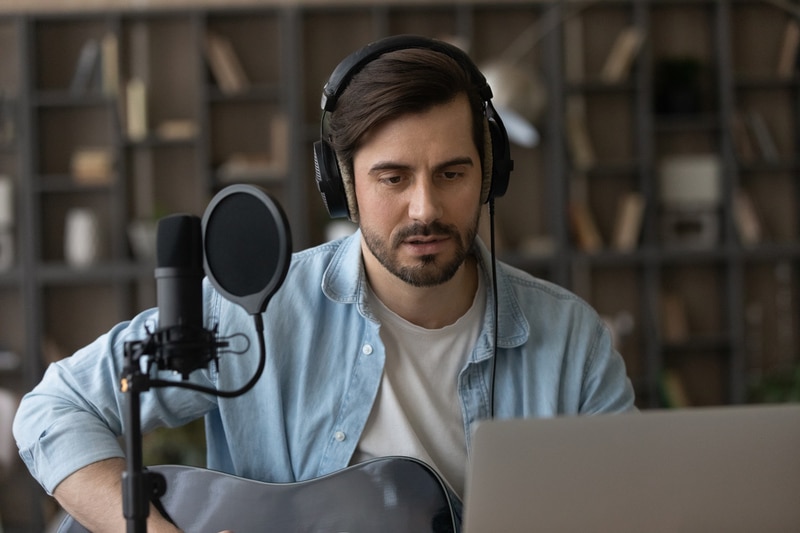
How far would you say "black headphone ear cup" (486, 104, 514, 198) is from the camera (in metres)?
1.54

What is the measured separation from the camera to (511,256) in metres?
4.59

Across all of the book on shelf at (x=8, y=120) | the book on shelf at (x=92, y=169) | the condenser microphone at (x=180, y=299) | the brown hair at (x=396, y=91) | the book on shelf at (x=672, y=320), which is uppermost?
the book on shelf at (x=8, y=120)

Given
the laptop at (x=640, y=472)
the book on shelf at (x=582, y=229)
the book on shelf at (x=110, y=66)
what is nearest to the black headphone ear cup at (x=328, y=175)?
the laptop at (x=640, y=472)

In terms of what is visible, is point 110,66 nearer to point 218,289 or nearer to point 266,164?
point 266,164

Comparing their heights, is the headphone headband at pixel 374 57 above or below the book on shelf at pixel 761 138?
below

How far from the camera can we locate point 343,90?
149 cm

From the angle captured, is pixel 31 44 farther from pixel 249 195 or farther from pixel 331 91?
pixel 249 195

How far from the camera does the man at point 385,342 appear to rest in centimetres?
146

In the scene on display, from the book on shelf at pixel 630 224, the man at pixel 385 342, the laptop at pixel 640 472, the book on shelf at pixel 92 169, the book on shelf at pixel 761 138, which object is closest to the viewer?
the laptop at pixel 640 472

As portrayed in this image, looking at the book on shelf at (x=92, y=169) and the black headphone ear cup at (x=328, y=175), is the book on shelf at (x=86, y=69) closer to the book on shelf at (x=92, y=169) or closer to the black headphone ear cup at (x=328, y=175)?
the book on shelf at (x=92, y=169)

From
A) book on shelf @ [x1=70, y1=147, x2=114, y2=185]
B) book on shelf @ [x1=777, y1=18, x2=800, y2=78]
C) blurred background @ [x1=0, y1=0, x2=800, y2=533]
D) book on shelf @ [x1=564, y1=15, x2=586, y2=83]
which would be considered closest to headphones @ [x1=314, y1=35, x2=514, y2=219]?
blurred background @ [x1=0, y1=0, x2=800, y2=533]

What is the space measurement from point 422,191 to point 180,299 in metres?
0.54

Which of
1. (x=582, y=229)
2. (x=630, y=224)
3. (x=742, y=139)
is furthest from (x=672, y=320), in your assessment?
(x=742, y=139)

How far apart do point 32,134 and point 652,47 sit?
3.03 meters
